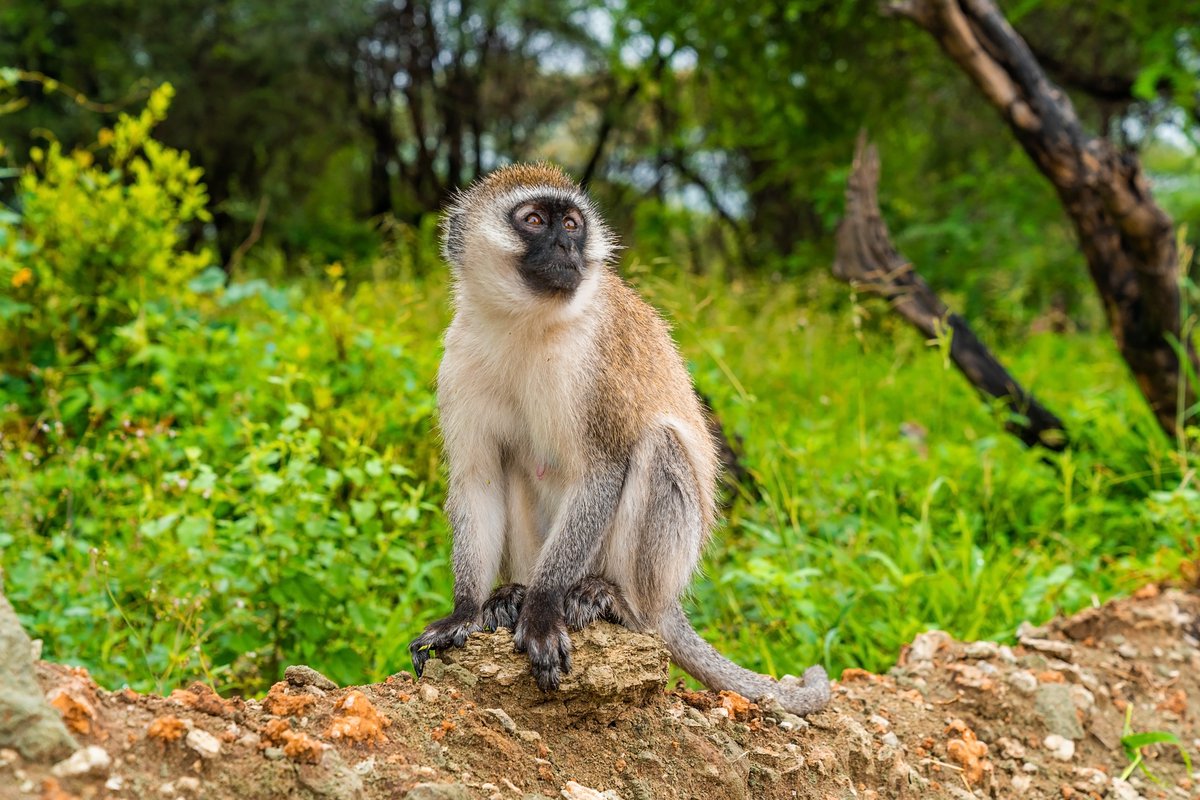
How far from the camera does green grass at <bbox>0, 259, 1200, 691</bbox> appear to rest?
390cm

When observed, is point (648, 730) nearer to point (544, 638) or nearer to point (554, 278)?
point (544, 638)

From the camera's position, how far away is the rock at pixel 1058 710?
3672 mm

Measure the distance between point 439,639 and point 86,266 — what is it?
12.4ft

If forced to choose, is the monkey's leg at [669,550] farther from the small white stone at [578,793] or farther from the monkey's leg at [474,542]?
the small white stone at [578,793]

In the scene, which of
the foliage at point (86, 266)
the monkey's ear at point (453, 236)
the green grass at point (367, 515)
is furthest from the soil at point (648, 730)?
the foliage at point (86, 266)

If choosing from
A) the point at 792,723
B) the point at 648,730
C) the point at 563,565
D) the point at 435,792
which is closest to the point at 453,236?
the point at 563,565

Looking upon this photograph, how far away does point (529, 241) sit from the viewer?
11.7 feet

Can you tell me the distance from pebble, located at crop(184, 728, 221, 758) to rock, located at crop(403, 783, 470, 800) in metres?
0.41

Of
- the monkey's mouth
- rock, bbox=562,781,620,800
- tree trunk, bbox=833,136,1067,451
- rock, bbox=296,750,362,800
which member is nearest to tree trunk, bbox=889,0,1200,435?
tree trunk, bbox=833,136,1067,451

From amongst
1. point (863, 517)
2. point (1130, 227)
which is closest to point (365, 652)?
point (863, 517)

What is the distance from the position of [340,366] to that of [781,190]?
10.5m

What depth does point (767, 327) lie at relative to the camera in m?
8.96

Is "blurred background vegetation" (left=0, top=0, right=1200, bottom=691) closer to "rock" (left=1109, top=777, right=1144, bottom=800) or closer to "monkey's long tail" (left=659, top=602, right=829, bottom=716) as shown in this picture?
"monkey's long tail" (left=659, top=602, right=829, bottom=716)

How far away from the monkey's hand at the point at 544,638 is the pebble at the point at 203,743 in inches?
37.2
